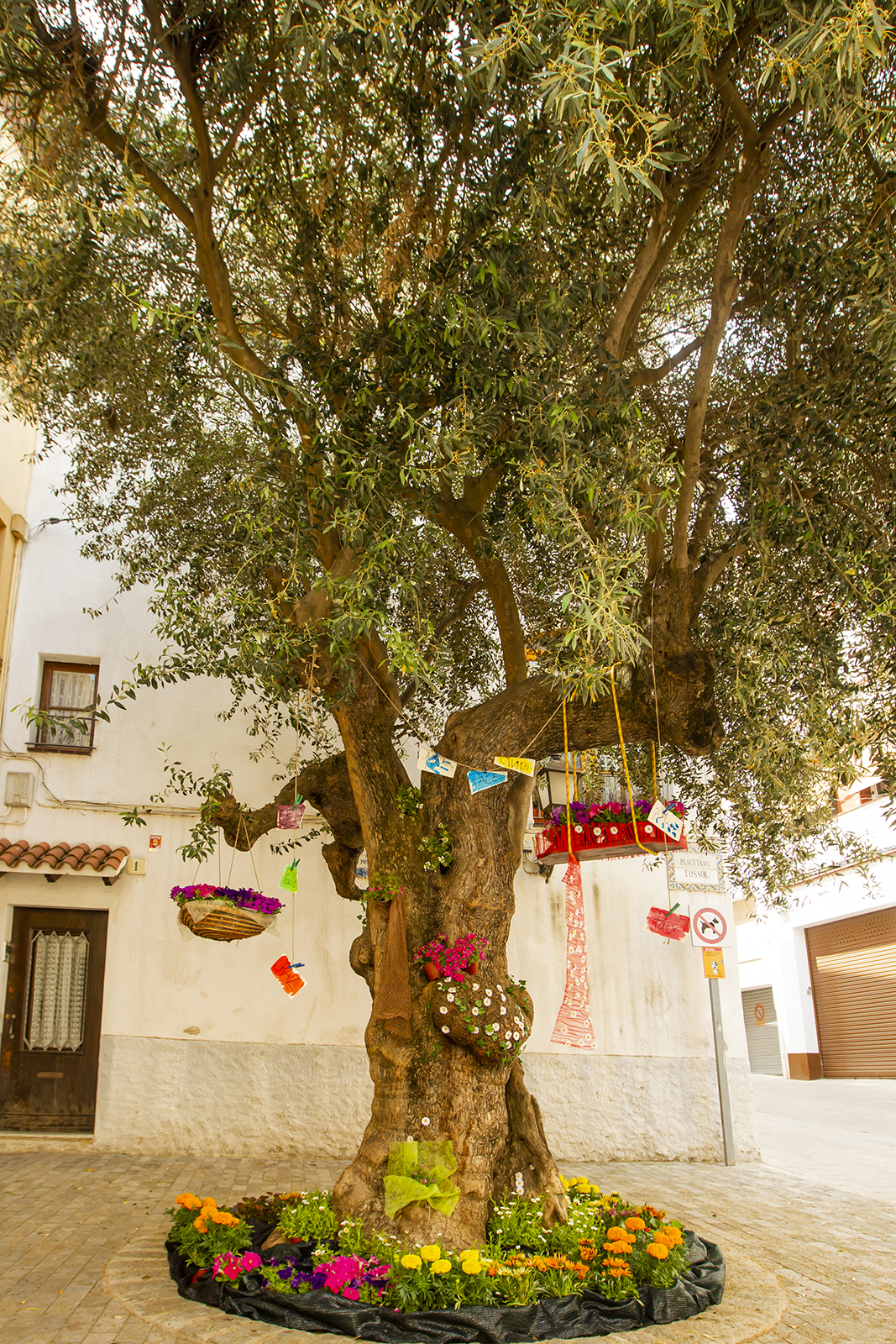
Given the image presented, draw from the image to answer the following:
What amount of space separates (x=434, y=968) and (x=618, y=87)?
4983mm

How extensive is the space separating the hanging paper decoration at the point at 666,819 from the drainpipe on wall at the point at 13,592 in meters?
7.51

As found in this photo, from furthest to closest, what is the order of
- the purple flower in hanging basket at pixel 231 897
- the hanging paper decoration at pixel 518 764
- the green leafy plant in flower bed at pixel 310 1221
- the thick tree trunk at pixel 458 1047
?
1. the purple flower in hanging basket at pixel 231 897
2. the hanging paper decoration at pixel 518 764
3. the thick tree trunk at pixel 458 1047
4. the green leafy plant in flower bed at pixel 310 1221

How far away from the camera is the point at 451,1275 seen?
497 centimetres

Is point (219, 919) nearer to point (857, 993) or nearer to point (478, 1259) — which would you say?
point (478, 1259)

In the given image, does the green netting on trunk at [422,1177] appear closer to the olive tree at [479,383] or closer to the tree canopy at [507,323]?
the olive tree at [479,383]

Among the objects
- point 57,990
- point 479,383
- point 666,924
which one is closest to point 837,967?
point 666,924

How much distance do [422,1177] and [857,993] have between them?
1612 centimetres

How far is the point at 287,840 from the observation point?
1040 cm

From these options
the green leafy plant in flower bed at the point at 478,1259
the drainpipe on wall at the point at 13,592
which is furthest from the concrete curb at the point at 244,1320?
the drainpipe on wall at the point at 13,592

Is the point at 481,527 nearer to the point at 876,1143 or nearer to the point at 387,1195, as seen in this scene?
the point at 387,1195

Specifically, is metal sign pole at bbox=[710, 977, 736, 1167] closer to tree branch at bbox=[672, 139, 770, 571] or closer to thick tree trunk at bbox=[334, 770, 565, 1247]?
thick tree trunk at bbox=[334, 770, 565, 1247]

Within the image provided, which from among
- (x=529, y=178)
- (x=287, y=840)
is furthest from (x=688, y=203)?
(x=287, y=840)

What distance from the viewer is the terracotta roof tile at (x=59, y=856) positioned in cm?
939

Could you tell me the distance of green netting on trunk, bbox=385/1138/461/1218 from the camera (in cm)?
530
